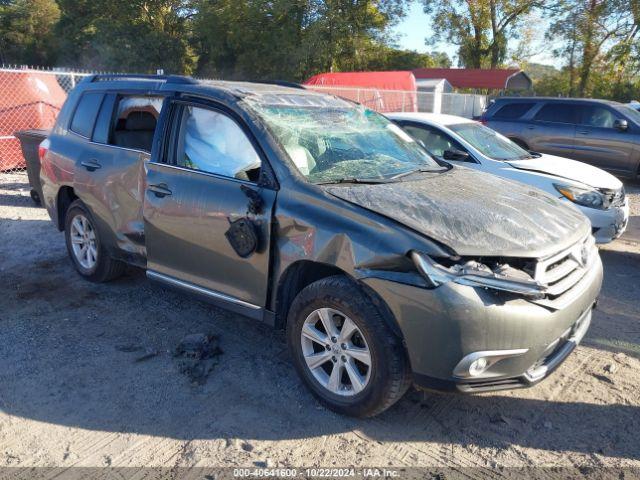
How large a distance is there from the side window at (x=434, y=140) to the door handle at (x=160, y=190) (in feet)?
12.3

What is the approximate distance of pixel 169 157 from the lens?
13.5ft

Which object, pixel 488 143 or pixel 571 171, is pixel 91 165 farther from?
A: pixel 571 171

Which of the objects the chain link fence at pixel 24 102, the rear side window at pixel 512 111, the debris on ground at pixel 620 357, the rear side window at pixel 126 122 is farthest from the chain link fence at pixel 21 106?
the debris on ground at pixel 620 357

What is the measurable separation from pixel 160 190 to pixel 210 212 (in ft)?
1.97

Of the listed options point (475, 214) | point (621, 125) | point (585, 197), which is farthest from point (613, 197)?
point (621, 125)

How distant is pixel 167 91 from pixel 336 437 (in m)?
2.84

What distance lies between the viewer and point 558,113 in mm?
11062

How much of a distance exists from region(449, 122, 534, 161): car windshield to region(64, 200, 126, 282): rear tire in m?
4.42

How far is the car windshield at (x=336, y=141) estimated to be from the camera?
364cm

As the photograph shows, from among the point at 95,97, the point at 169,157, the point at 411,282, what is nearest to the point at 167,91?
the point at 169,157

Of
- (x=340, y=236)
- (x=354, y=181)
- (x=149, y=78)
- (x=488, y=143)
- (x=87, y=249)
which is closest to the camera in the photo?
(x=340, y=236)

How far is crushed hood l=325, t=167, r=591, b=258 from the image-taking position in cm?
296

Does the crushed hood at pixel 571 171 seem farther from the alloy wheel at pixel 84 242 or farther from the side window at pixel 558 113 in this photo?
the alloy wheel at pixel 84 242

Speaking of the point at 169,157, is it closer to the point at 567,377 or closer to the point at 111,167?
the point at 111,167
